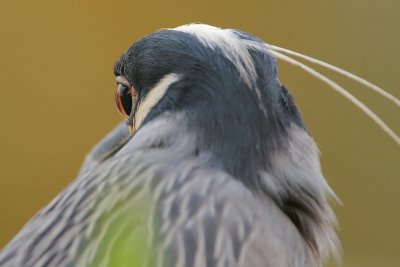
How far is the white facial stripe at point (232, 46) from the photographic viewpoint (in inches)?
24.7

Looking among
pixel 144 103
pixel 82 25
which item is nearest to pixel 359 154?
pixel 82 25

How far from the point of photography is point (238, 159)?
0.60 metres

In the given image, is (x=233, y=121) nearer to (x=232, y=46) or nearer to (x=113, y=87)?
(x=232, y=46)

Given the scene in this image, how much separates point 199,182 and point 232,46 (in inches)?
5.5

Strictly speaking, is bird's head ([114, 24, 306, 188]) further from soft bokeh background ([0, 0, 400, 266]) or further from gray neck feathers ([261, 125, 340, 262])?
soft bokeh background ([0, 0, 400, 266])

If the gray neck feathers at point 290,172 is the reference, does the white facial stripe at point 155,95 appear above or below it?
above

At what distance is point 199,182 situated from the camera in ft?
1.88

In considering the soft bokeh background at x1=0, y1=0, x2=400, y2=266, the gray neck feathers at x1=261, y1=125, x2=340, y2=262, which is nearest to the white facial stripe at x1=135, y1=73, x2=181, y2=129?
the gray neck feathers at x1=261, y1=125, x2=340, y2=262

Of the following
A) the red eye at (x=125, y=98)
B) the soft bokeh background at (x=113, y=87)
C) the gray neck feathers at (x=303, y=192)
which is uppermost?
the red eye at (x=125, y=98)

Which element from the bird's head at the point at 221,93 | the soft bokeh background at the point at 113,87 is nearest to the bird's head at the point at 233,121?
the bird's head at the point at 221,93

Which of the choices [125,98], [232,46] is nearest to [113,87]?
[125,98]

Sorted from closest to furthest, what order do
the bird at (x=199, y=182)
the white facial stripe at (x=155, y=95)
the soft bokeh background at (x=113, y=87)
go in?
the bird at (x=199, y=182) → the white facial stripe at (x=155, y=95) → the soft bokeh background at (x=113, y=87)

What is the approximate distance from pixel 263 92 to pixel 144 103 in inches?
4.6

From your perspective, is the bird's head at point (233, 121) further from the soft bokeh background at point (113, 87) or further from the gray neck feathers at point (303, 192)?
the soft bokeh background at point (113, 87)
